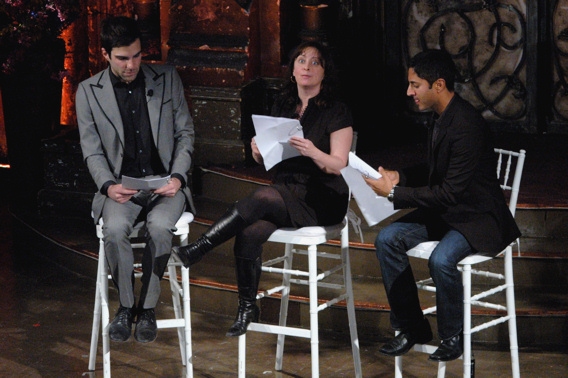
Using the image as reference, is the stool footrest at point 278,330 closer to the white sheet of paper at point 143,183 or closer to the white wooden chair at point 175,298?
the white wooden chair at point 175,298

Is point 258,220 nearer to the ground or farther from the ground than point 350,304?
farther from the ground

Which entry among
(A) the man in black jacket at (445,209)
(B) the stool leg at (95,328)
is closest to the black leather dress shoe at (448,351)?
(A) the man in black jacket at (445,209)

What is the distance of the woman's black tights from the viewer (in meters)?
4.59

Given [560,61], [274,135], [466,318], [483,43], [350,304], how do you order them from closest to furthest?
[466,318], [274,135], [350,304], [560,61], [483,43]

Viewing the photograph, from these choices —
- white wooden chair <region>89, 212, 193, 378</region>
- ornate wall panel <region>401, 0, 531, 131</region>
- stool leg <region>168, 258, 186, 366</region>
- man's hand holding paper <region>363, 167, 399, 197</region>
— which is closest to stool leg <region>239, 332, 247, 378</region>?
white wooden chair <region>89, 212, 193, 378</region>

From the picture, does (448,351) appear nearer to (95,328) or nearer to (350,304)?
(350,304)

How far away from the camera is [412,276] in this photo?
14.7ft

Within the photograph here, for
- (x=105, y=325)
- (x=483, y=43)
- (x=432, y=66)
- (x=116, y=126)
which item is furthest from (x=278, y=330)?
(x=483, y=43)

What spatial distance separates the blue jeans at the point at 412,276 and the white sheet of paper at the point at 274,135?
552 mm

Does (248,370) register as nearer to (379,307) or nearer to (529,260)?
(379,307)

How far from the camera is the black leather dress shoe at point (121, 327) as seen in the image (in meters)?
4.56

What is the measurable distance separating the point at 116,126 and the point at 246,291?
986 millimetres

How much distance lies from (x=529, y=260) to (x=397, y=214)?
90 centimetres

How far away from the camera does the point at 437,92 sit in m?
4.39
